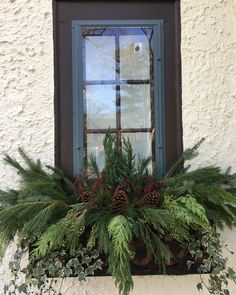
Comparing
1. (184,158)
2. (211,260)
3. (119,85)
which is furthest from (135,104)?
(211,260)

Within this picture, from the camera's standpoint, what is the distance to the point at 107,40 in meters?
2.34

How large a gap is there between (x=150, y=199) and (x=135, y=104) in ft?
1.81

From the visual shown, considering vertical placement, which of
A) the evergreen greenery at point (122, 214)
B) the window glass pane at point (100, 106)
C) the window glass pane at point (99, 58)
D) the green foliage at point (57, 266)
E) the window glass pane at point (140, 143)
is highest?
the window glass pane at point (99, 58)

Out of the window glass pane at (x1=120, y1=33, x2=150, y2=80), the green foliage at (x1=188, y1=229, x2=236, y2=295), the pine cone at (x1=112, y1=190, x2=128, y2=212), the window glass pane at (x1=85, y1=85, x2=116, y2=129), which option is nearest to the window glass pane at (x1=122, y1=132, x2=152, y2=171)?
the window glass pane at (x1=85, y1=85, x2=116, y2=129)

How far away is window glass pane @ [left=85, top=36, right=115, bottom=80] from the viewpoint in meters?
2.33

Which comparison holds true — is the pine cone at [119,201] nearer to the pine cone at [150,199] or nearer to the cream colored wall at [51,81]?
the pine cone at [150,199]

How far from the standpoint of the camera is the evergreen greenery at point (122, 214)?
186 centimetres

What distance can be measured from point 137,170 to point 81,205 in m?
0.33

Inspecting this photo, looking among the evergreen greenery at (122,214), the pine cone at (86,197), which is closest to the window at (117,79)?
the evergreen greenery at (122,214)

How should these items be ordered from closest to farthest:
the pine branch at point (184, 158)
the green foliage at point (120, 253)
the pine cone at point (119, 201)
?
1. the green foliage at point (120, 253)
2. the pine cone at point (119, 201)
3. the pine branch at point (184, 158)

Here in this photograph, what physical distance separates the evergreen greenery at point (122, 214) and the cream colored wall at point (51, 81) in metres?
0.12

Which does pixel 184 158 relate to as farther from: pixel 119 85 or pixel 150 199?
pixel 119 85

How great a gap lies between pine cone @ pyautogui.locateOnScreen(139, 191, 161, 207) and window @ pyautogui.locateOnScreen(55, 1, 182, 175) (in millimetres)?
312

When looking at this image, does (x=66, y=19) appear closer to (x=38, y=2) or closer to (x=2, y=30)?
(x=38, y=2)
